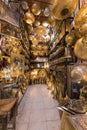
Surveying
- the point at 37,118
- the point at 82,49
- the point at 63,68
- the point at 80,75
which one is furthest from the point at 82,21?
the point at 37,118

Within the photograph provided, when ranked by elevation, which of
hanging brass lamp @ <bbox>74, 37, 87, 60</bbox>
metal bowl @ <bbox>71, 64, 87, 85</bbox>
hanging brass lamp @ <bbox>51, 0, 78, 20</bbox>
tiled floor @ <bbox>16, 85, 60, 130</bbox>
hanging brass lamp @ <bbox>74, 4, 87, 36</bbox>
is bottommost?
tiled floor @ <bbox>16, 85, 60, 130</bbox>

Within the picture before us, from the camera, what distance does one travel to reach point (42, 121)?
3.16 meters

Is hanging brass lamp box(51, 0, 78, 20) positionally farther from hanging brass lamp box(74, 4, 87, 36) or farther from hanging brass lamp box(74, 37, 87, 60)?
hanging brass lamp box(74, 37, 87, 60)

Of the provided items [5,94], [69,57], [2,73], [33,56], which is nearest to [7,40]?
[2,73]

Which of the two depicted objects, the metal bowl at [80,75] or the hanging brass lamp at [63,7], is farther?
the hanging brass lamp at [63,7]

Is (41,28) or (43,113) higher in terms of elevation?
(41,28)

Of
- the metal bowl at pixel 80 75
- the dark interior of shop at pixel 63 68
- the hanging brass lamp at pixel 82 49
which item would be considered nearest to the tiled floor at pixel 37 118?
the dark interior of shop at pixel 63 68

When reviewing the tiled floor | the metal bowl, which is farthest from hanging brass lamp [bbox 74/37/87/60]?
the tiled floor

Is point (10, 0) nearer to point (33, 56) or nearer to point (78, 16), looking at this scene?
point (78, 16)

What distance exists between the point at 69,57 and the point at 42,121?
1.53 m

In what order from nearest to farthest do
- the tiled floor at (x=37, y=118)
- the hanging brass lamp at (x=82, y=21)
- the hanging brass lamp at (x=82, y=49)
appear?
the hanging brass lamp at (x=82, y=21) → the hanging brass lamp at (x=82, y=49) → the tiled floor at (x=37, y=118)

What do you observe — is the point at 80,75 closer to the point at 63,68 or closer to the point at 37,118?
the point at 63,68

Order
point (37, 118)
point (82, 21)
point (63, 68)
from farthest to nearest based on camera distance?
point (63, 68) → point (37, 118) → point (82, 21)

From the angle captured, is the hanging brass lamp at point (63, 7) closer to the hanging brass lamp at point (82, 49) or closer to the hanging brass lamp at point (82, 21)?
the hanging brass lamp at point (82, 21)
